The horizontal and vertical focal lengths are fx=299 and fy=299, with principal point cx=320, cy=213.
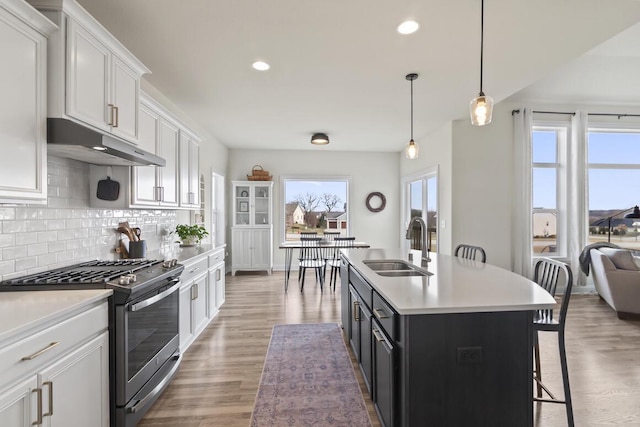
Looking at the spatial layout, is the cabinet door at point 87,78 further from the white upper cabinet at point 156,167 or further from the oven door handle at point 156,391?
the oven door handle at point 156,391

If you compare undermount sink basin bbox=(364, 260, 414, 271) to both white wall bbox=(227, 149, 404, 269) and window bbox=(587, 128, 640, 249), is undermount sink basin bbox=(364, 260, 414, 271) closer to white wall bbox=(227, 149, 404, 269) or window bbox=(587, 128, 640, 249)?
white wall bbox=(227, 149, 404, 269)

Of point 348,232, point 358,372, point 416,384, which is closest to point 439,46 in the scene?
point 416,384

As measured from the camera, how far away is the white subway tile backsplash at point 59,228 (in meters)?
1.65

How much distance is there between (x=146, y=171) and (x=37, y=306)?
59.4 inches

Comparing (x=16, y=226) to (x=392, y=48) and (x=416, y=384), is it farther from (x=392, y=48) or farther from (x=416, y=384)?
(x=392, y=48)

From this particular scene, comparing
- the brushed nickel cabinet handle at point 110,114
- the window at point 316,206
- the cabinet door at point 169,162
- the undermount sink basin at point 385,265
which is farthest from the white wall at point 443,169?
Result: the brushed nickel cabinet handle at point 110,114

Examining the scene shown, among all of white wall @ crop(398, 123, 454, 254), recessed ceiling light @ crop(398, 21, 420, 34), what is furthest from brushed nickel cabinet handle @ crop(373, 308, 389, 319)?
white wall @ crop(398, 123, 454, 254)

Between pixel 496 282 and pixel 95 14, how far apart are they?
3.03 m

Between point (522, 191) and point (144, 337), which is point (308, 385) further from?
point (522, 191)

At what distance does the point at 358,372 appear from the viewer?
2340 millimetres

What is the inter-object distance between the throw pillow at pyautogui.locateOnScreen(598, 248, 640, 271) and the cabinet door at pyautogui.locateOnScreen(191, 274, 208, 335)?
15.7 ft

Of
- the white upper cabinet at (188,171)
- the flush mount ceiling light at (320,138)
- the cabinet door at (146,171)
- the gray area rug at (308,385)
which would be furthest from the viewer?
the flush mount ceiling light at (320,138)

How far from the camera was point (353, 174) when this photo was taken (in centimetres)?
653

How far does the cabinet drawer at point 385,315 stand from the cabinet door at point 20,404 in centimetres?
145
